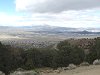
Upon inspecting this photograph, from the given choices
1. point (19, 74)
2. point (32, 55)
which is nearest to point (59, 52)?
point (32, 55)

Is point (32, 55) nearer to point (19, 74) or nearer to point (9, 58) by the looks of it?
point (9, 58)

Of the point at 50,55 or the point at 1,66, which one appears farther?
the point at 50,55

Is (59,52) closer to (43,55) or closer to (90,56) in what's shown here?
(43,55)

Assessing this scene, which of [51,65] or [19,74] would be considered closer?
[19,74]

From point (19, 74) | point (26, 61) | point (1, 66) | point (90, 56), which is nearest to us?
point (19, 74)

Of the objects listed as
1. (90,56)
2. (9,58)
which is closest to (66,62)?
(90,56)

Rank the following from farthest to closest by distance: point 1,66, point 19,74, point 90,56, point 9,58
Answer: point 90,56
point 9,58
point 1,66
point 19,74

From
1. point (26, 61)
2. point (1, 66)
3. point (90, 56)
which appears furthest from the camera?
point (90, 56)

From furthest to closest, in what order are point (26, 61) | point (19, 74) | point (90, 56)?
1. point (90, 56)
2. point (26, 61)
3. point (19, 74)
